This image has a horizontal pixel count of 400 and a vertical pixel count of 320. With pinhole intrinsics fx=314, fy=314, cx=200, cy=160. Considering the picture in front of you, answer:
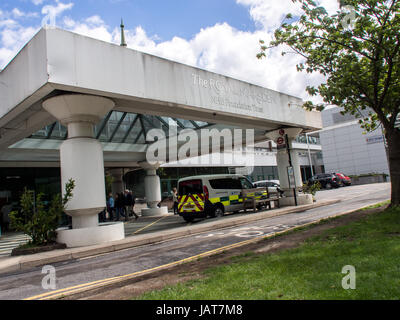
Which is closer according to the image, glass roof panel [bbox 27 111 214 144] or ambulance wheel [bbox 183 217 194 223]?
ambulance wheel [bbox 183 217 194 223]

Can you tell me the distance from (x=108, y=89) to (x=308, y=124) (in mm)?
12900

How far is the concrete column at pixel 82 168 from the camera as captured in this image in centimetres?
926

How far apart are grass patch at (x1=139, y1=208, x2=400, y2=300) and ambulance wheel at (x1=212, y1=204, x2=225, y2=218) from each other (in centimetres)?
870

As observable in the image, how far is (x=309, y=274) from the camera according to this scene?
406 centimetres

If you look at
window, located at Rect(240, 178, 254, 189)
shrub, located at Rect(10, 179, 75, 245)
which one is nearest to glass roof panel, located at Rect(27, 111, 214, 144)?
window, located at Rect(240, 178, 254, 189)

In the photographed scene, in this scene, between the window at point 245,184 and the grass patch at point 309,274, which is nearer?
the grass patch at point 309,274

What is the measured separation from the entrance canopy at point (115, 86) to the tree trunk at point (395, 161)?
19.4 ft

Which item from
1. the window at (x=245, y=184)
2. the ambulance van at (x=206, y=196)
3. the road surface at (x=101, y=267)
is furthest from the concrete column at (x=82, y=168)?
the window at (x=245, y=184)

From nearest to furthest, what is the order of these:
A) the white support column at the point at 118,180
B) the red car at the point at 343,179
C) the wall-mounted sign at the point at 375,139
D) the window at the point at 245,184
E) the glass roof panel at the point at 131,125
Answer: the window at the point at 245,184
the glass roof panel at the point at 131,125
the white support column at the point at 118,180
the red car at the point at 343,179
the wall-mounted sign at the point at 375,139

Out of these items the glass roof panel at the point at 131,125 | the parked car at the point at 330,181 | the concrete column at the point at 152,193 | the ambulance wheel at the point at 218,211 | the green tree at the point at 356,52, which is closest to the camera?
the green tree at the point at 356,52

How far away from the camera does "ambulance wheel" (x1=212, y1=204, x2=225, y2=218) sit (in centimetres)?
1475

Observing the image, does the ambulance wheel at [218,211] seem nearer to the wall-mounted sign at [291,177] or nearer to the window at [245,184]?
the window at [245,184]

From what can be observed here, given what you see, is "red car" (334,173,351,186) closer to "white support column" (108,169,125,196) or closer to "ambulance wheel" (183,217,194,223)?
"white support column" (108,169,125,196)

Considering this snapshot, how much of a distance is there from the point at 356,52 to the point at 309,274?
7782 millimetres
